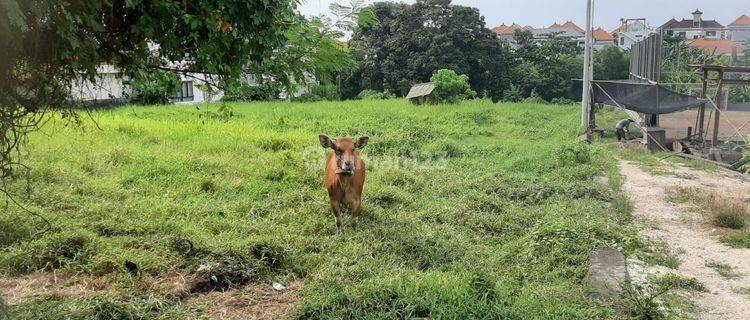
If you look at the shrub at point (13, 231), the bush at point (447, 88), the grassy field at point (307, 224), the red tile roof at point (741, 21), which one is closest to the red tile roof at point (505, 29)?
the red tile roof at point (741, 21)

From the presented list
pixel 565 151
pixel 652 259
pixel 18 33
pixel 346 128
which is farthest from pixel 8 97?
pixel 346 128

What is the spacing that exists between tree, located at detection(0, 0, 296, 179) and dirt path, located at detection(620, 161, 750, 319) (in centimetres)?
348

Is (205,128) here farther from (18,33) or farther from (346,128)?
(18,33)

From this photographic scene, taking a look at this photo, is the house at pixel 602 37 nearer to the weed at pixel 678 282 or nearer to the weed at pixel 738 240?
the weed at pixel 738 240

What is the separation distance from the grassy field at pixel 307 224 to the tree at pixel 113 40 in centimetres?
106

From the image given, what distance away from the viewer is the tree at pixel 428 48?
29.2 m

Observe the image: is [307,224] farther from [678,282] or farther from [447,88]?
[447,88]

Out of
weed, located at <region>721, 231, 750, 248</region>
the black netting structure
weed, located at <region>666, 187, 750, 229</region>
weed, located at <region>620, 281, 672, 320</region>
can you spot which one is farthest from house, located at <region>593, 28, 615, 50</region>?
weed, located at <region>620, 281, 672, 320</region>

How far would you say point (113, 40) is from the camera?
2934mm

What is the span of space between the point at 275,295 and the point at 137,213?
2.44 meters

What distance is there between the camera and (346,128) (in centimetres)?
1309

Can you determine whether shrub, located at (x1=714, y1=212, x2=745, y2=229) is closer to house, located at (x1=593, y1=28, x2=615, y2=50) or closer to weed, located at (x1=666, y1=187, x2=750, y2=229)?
weed, located at (x1=666, y1=187, x2=750, y2=229)

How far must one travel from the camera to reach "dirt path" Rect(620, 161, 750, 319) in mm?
4473

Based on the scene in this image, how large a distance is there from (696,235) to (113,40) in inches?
229
